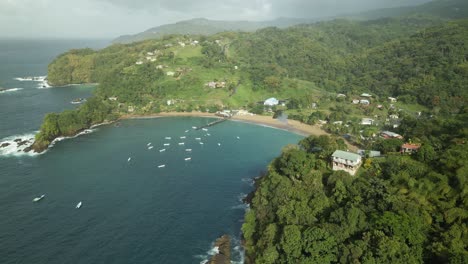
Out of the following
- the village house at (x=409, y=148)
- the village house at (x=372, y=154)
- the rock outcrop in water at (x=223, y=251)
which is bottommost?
the rock outcrop in water at (x=223, y=251)

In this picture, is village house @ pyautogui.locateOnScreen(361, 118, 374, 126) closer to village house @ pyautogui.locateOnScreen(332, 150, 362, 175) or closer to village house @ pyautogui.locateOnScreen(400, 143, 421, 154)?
village house @ pyautogui.locateOnScreen(400, 143, 421, 154)

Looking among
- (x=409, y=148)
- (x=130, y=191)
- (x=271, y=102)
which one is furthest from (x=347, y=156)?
(x=271, y=102)

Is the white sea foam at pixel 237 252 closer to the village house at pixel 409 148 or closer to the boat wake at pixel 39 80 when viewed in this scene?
the village house at pixel 409 148

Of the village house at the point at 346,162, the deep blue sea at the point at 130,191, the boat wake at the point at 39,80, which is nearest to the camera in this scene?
the deep blue sea at the point at 130,191

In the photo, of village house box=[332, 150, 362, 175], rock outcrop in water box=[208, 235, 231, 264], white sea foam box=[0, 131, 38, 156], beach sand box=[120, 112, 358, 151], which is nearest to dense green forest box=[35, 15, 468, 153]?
beach sand box=[120, 112, 358, 151]

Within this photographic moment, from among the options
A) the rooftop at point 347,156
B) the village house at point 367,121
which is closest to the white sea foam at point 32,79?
the village house at point 367,121

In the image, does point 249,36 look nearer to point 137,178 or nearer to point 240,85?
point 240,85

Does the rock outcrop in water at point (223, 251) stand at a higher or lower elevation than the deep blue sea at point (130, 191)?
lower
